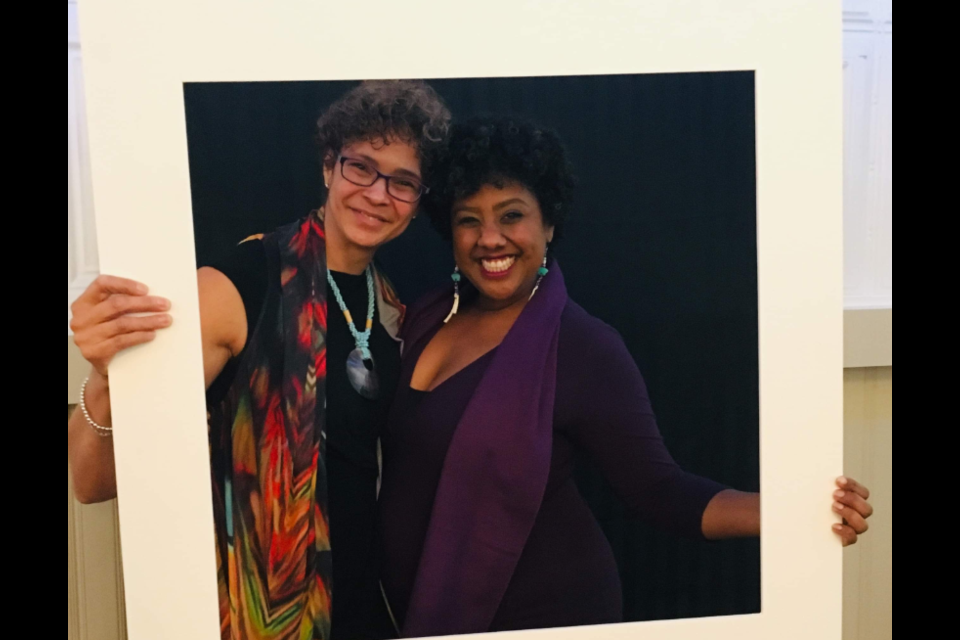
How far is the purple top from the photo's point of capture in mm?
1296

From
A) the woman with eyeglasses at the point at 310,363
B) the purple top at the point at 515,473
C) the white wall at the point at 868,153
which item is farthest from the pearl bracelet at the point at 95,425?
the white wall at the point at 868,153

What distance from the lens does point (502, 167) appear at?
1282 millimetres

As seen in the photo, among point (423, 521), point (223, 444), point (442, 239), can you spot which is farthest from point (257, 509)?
point (442, 239)

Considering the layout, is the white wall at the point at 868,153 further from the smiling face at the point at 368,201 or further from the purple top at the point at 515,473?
the smiling face at the point at 368,201

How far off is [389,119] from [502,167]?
0.20m

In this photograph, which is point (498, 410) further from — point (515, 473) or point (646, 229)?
point (646, 229)

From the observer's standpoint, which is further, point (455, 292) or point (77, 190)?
point (77, 190)

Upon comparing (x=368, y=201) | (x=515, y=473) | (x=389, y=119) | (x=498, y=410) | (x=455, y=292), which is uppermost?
(x=389, y=119)

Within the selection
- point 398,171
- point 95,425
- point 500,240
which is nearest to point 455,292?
point 500,240

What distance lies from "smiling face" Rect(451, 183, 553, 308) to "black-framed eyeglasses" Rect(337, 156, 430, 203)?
7 centimetres

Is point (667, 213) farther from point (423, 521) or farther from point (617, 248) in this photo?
point (423, 521)

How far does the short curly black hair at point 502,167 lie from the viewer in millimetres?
1267

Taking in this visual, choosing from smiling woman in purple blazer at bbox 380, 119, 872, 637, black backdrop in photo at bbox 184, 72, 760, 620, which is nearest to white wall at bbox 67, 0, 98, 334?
black backdrop in photo at bbox 184, 72, 760, 620

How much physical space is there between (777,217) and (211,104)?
950mm
